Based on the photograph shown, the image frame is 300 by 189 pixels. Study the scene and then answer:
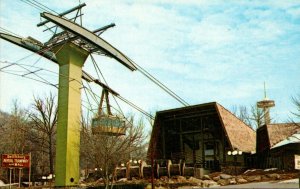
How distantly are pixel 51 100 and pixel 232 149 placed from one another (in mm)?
23718

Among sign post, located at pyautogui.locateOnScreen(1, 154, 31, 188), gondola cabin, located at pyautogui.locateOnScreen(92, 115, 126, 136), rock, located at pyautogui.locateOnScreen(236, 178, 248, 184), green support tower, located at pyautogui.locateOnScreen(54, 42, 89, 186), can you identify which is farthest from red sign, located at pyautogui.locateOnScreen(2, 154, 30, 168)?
rock, located at pyautogui.locateOnScreen(236, 178, 248, 184)

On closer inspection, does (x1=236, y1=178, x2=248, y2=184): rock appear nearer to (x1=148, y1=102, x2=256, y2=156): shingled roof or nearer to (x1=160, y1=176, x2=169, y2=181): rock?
(x1=160, y1=176, x2=169, y2=181): rock

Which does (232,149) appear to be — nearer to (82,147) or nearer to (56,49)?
(82,147)

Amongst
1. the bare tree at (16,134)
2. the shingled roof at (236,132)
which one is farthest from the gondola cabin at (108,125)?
the bare tree at (16,134)

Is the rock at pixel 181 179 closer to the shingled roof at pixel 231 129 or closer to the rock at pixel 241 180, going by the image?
the rock at pixel 241 180

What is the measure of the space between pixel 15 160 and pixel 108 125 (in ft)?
22.8

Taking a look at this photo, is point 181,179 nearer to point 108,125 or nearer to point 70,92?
point 108,125

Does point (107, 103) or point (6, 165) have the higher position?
point (107, 103)

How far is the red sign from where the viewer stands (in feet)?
84.9

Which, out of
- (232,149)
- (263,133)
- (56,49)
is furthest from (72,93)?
(263,133)

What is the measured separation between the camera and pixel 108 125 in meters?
29.3

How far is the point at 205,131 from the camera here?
148 feet

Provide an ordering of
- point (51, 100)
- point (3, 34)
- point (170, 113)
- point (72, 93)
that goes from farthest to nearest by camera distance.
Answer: point (51, 100), point (170, 113), point (72, 93), point (3, 34)

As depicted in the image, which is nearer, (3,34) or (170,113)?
(3,34)
